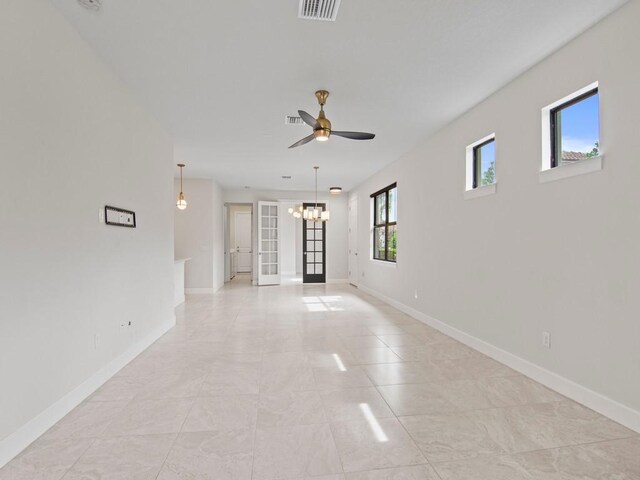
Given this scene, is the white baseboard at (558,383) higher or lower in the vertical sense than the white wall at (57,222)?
lower

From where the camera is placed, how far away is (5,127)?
1.81m

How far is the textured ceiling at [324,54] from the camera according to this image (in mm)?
2240

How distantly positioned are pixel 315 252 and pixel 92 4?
26.2 feet

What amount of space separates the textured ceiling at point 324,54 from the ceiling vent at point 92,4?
0.05m

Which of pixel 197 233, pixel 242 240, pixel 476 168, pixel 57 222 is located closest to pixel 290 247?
pixel 242 240

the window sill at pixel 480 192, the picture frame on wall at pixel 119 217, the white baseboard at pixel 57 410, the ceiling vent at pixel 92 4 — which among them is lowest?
the white baseboard at pixel 57 410

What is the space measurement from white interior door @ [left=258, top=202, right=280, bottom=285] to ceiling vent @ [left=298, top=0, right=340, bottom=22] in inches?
277

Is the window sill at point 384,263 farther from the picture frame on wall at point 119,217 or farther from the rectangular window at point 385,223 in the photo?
the picture frame on wall at point 119,217

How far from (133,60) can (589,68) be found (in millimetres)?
3489

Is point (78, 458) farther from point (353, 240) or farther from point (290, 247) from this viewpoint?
point (290, 247)

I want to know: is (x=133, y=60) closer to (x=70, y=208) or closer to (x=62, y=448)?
(x=70, y=208)

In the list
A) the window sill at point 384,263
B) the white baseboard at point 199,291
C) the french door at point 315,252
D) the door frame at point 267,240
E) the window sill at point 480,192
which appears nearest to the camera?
the window sill at point 480,192

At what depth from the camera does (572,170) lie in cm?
255

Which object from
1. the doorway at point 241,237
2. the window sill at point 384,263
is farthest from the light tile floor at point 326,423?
the doorway at point 241,237
